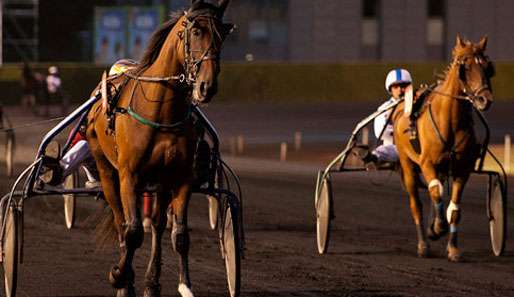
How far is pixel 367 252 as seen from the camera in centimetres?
1314

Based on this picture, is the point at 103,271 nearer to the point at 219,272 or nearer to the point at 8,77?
the point at 219,272

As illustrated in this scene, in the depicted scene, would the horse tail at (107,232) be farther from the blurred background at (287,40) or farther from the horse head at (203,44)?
the blurred background at (287,40)

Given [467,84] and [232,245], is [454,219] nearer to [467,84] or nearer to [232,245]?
[467,84]

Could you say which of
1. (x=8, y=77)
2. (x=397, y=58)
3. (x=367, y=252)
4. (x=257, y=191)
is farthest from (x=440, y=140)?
(x=397, y=58)

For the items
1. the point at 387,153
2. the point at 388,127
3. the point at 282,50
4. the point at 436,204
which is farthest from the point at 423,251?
the point at 282,50

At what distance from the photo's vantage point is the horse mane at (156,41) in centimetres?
962

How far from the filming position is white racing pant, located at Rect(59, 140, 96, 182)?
11.5 metres

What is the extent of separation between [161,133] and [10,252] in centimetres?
165

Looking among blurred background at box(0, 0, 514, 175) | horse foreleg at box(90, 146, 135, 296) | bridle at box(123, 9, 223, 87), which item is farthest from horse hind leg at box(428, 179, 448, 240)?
blurred background at box(0, 0, 514, 175)

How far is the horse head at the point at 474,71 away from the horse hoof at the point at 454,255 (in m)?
1.22

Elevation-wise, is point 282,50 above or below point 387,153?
below

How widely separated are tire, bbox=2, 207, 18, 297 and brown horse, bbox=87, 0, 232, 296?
0.71 meters

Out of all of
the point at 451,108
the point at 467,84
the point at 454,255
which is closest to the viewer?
the point at 454,255

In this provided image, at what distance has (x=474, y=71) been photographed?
1262 cm
